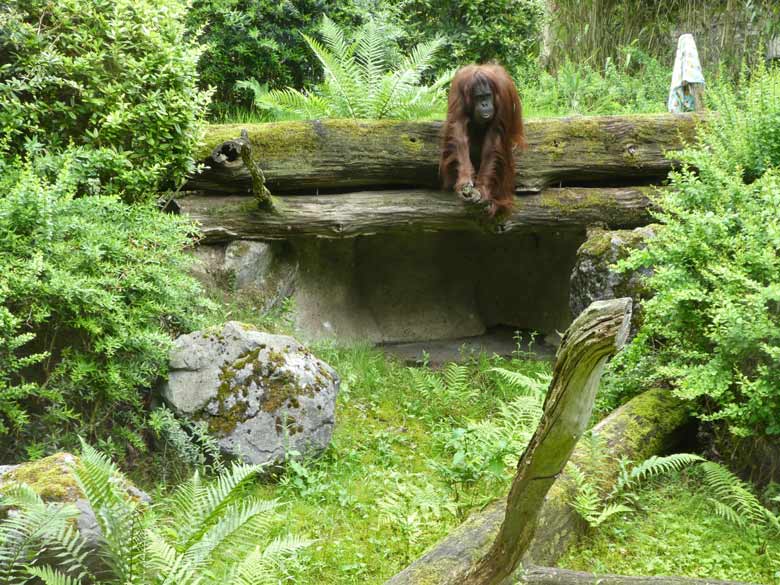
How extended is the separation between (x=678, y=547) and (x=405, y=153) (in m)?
3.83

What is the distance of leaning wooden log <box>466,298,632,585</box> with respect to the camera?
7.62 feet

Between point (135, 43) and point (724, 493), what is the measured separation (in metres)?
4.61

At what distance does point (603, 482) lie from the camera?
13.4ft

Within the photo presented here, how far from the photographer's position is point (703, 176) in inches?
207

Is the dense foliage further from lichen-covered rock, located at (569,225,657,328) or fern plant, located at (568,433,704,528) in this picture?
lichen-covered rock, located at (569,225,657,328)

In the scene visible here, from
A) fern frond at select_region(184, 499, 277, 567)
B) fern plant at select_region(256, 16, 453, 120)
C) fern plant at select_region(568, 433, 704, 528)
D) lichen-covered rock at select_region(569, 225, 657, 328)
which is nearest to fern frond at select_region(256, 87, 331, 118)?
fern plant at select_region(256, 16, 453, 120)

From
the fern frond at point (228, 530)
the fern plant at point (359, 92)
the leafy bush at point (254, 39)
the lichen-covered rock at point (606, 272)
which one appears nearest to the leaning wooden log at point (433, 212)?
the lichen-covered rock at point (606, 272)

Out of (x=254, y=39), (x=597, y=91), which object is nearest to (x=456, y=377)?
(x=254, y=39)

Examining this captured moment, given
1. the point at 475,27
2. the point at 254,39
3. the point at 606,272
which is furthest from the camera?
the point at 475,27

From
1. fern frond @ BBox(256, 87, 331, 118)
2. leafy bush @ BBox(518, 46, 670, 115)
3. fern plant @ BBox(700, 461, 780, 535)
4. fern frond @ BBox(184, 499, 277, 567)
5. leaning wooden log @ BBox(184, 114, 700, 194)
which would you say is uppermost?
leafy bush @ BBox(518, 46, 670, 115)

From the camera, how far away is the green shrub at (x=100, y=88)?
17.0 feet

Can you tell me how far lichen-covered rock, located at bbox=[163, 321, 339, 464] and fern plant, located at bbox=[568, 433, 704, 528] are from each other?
1.51 m

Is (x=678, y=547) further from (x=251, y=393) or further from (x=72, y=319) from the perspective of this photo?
(x=72, y=319)

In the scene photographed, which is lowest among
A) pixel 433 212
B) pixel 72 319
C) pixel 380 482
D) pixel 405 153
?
pixel 380 482
